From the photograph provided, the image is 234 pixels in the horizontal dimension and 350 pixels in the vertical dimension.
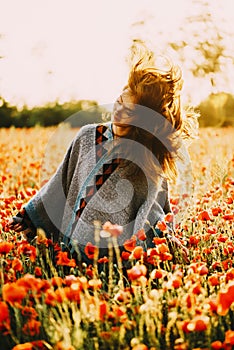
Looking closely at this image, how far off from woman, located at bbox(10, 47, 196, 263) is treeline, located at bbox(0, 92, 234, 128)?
8.95m

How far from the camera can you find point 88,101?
13.1 m

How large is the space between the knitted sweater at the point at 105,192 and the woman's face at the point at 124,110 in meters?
0.16

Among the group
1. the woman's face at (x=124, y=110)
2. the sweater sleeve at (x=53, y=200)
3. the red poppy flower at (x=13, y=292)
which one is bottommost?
the sweater sleeve at (x=53, y=200)

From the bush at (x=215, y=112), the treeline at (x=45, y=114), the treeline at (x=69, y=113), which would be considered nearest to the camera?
the treeline at (x=45, y=114)

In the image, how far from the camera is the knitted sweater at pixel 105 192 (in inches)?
103

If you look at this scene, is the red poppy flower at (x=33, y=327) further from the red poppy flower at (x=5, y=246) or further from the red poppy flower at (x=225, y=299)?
the red poppy flower at (x=225, y=299)

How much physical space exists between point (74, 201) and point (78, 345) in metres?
1.18

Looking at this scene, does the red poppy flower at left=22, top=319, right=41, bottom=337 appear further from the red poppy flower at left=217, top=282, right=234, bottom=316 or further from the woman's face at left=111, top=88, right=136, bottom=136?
the woman's face at left=111, top=88, right=136, bottom=136

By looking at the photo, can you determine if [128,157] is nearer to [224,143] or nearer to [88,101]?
[224,143]

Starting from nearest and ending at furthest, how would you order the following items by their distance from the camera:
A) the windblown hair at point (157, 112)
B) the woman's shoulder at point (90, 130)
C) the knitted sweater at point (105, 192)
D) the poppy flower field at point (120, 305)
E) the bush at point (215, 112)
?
1. the poppy flower field at point (120, 305)
2. the windblown hair at point (157, 112)
3. the knitted sweater at point (105, 192)
4. the woman's shoulder at point (90, 130)
5. the bush at point (215, 112)

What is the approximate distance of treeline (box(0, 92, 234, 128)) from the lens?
12.0 meters

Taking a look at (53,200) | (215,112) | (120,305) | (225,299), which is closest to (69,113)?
(215,112)

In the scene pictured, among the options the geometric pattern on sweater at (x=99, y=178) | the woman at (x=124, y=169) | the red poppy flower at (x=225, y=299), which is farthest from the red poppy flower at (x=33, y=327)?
the geometric pattern on sweater at (x=99, y=178)

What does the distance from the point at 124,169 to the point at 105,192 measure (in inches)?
5.6
